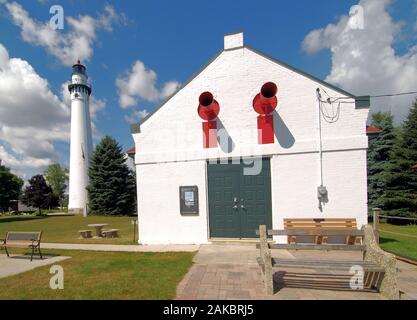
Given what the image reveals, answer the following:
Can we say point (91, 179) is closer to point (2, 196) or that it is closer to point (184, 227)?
point (2, 196)

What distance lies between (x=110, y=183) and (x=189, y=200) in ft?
80.6

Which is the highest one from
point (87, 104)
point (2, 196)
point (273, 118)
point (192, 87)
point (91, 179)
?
point (87, 104)

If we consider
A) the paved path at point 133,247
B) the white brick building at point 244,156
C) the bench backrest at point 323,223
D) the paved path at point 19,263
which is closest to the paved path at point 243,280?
the bench backrest at point 323,223

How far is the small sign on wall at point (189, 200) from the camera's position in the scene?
920cm

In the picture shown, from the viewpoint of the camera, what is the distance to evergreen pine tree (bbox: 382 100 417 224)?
17625 mm

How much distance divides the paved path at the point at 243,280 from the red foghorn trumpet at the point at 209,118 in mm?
4044

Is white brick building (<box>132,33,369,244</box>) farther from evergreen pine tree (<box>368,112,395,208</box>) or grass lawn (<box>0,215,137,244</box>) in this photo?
evergreen pine tree (<box>368,112,395,208</box>)

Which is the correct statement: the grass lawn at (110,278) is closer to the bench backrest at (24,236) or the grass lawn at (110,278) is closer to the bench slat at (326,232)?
the bench backrest at (24,236)

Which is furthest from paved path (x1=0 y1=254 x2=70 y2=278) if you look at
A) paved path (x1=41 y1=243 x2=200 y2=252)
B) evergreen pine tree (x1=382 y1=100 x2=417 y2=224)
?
evergreen pine tree (x1=382 y1=100 x2=417 y2=224)

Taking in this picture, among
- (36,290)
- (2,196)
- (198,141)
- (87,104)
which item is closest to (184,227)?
(198,141)

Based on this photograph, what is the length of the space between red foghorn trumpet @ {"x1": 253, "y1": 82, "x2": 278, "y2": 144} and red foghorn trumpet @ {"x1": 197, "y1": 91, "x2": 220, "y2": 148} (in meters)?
1.60
